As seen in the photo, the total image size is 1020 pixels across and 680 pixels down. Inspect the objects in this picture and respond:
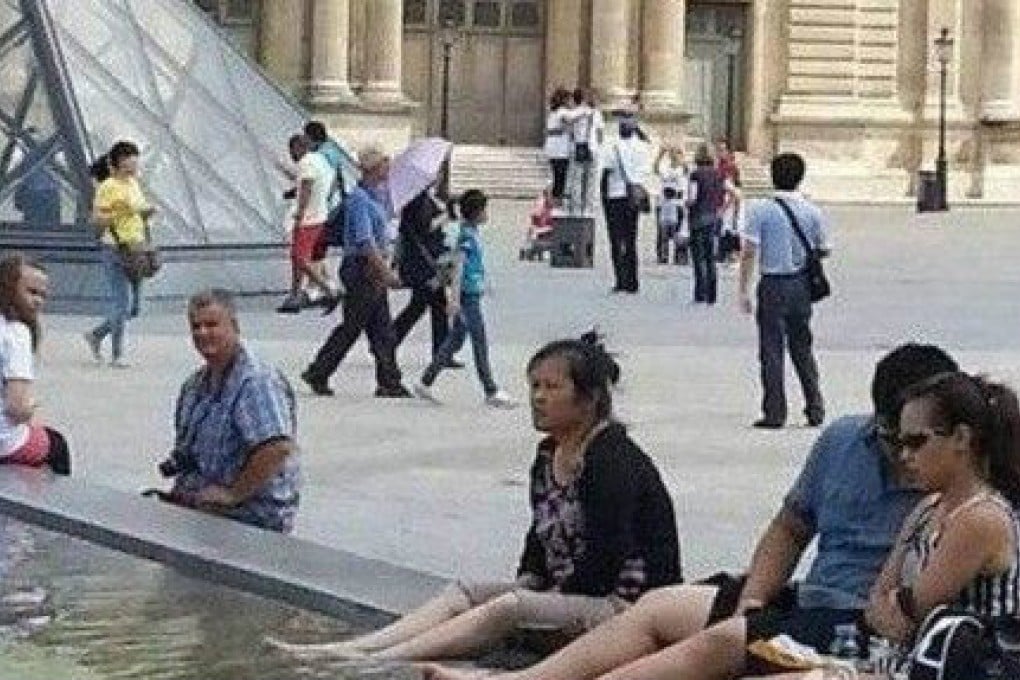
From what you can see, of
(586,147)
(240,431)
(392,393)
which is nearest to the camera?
(240,431)

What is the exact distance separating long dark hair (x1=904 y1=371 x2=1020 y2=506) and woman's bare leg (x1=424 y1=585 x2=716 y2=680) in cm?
114

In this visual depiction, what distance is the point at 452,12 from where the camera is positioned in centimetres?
5694

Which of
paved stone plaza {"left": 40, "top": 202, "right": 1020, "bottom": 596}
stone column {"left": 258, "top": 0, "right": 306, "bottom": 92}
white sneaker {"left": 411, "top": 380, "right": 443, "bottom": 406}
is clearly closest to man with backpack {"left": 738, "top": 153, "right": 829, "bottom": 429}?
paved stone plaza {"left": 40, "top": 202, "right": 1020, "bottom": 596}

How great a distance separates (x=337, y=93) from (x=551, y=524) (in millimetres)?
46120

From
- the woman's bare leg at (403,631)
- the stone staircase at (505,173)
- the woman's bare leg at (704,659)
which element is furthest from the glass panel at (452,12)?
the woman's bare leg at (704,659)

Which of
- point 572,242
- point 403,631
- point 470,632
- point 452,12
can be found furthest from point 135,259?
point 452,12

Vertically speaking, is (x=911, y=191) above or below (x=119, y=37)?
below

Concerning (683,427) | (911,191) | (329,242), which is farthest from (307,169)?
(911,191)

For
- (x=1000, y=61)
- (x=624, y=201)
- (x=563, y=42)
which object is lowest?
(x=624, y=201)

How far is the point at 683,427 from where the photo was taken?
1858 cm

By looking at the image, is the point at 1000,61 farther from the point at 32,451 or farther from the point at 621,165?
the point at 32,451

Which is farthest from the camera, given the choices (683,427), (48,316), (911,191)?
(911,191)

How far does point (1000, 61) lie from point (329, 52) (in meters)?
14.4

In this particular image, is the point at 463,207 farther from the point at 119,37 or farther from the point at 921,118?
the point at 921,118
